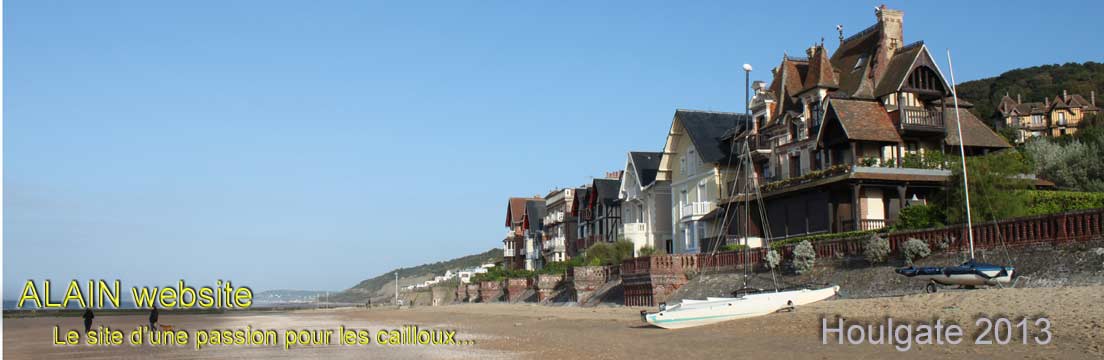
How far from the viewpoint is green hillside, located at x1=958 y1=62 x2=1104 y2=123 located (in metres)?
148

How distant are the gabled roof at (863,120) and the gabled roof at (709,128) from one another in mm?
9821

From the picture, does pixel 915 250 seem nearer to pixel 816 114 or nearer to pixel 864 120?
pixel 864 120

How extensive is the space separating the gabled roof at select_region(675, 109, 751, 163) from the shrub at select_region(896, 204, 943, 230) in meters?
19.1

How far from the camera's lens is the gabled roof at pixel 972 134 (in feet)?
143

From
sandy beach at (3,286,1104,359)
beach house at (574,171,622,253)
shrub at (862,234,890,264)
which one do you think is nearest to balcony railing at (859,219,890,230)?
shrub at (862,234,890,264)

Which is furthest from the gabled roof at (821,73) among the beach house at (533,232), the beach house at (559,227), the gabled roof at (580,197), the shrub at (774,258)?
the beach house at (533,232)

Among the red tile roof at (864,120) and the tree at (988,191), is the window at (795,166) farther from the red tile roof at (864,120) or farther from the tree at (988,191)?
the tree at (988,191)

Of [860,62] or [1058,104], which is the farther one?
[1058,104]

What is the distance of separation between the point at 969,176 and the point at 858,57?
48.4 feet

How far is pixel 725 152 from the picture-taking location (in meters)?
53.0

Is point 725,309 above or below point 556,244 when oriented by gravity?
below

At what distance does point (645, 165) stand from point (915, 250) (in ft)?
116

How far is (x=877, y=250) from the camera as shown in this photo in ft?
98.0

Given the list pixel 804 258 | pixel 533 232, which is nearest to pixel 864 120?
pixel 804 258
